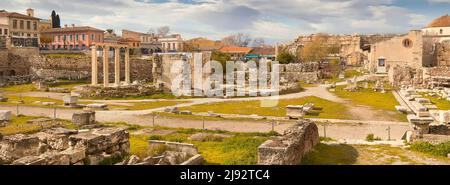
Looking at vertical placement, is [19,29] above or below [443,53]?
above

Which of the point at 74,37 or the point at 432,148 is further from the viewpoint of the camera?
the point at 74,37

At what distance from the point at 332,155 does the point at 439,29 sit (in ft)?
197

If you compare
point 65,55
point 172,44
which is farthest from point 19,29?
point 172,44

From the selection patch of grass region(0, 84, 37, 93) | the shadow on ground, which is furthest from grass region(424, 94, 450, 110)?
patch of grass region(0, 84, 37, 93)

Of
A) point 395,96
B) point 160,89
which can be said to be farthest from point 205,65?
point 395,96

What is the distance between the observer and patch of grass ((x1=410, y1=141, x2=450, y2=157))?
14.4 meters

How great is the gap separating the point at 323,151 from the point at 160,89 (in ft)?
84.9

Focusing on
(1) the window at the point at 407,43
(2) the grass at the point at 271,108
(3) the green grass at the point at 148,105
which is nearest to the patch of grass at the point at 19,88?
(3) the green grass at the point at 148,105

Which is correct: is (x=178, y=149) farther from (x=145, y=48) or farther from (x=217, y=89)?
(x=145, y=48)

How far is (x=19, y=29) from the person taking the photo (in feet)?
205

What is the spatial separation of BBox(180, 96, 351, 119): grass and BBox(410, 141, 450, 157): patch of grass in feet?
33.2

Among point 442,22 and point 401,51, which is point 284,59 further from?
point 442,22

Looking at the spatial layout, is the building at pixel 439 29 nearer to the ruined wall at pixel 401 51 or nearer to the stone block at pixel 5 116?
the ruined wall at pixel 401 51

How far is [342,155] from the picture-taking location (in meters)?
14.4
